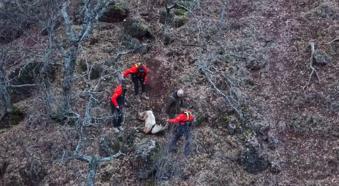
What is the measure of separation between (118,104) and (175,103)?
1553 millimetres

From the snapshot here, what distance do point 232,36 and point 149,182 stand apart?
6422mm

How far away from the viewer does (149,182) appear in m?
12.6

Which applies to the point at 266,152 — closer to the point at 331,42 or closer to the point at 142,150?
the point at 142,150

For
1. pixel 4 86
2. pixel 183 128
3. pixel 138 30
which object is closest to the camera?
pixel 183 128

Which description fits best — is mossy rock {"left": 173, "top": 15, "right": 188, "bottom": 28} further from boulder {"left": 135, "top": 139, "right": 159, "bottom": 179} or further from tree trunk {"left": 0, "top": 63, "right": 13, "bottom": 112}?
tree trunk {"left": 0, "top": 63, "right": 13, "bottom": 112}

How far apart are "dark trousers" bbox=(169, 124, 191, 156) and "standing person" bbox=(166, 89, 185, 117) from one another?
0.72 metres

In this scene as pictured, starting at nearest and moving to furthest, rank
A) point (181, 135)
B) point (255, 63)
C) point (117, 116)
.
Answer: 1. point (181, 135)
2. point (117, 116)
3. point (255, 63)

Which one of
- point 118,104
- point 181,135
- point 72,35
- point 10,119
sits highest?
point 72,35

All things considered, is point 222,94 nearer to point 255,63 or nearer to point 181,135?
point 255,63

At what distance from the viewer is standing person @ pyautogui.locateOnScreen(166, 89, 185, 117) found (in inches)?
496

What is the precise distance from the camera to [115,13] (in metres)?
17.8

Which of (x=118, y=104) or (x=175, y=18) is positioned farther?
(x=175, y=18)

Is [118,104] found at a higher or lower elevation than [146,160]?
higher

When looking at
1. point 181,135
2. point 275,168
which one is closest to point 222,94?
point 181,135
